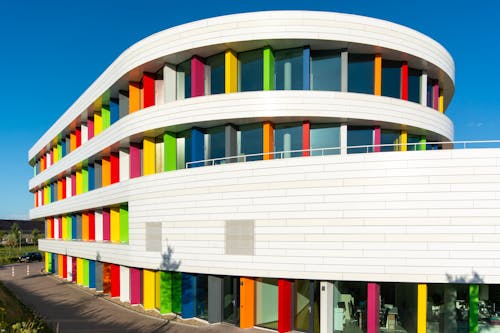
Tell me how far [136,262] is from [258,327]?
27.5 feet

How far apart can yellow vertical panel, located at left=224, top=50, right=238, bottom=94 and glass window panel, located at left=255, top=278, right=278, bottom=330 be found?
10.0 meters

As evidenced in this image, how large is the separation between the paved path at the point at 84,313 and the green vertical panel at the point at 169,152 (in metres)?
8.41

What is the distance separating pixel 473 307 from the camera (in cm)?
1448

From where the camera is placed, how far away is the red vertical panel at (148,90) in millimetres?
23500

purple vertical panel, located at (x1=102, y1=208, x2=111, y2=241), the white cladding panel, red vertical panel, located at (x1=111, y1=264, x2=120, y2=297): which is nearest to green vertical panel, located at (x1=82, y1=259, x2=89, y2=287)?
purple vertical panel, located at (x1=102, y1=208, x2=111, y2=241)

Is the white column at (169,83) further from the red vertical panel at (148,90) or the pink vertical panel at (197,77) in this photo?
the pink vertical panel at (197,77)

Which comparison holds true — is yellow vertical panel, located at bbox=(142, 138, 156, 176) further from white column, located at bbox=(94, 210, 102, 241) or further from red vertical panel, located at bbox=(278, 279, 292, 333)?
red vertical panel, located at bbox=(278, 279, 292, 333)

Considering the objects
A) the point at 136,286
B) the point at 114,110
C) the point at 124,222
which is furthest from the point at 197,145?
the point at 114,110

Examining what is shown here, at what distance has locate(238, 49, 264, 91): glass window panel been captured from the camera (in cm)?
2066

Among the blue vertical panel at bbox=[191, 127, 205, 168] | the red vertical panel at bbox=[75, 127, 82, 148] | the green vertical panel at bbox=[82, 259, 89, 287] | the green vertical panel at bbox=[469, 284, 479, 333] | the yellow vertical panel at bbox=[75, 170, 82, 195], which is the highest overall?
the red vertical panel at bbox=[75, 127, 82, 148]

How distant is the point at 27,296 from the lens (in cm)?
2922

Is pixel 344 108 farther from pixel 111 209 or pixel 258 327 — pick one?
pixel 111 209

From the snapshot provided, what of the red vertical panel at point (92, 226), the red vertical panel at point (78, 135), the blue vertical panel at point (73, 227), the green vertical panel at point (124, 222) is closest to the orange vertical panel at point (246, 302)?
the green vertical panel at point (124, 222)

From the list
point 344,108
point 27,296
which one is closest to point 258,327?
point 344,108
